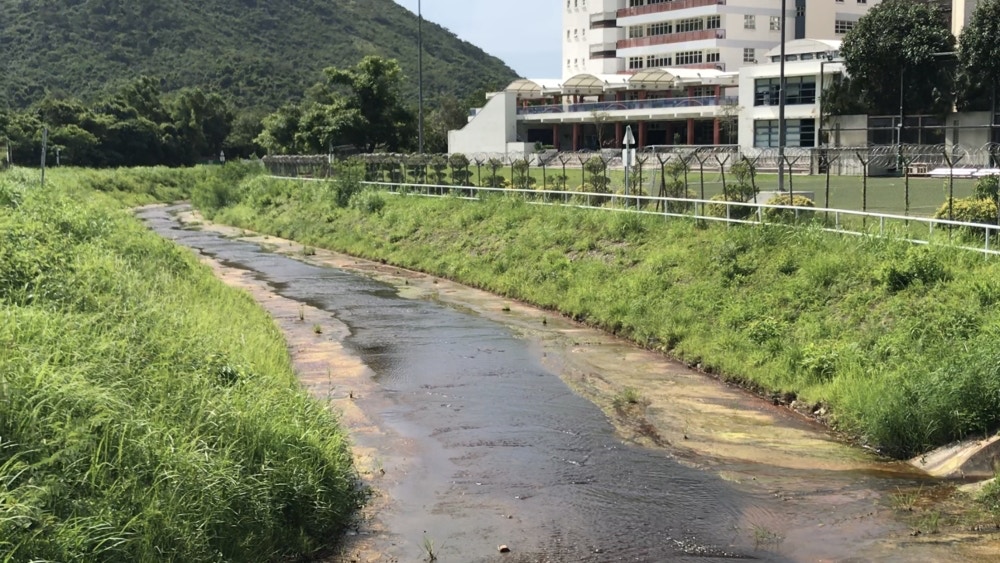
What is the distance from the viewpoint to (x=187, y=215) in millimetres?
62812

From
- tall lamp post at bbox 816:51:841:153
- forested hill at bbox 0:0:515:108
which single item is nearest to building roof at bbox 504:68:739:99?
tall lamp post at bbox 816:51:841:153

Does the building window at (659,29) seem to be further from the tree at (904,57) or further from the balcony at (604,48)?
the tree at (904,57)

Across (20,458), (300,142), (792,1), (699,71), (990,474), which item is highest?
(792,1)

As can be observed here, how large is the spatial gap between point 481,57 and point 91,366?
18399cm

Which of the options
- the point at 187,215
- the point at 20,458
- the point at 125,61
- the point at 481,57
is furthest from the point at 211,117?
the point at 20,458

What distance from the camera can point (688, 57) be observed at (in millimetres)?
86438

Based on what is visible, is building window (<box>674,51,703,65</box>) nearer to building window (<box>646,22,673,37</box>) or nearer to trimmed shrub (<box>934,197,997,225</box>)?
building window (<box>646,22,673,37</box>)

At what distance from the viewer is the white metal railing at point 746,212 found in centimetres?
1959

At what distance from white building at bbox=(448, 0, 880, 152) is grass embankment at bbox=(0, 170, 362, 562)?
63.8 meters

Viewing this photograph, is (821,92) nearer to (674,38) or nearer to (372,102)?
(674,38)

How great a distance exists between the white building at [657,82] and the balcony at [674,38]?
0.08 meters

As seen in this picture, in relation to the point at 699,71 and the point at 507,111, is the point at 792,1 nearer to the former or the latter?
the point at 699,71

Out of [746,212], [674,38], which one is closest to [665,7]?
[674,38]

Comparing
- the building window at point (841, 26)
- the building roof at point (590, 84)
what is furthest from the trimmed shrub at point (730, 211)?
the building window at point (841, 26)
